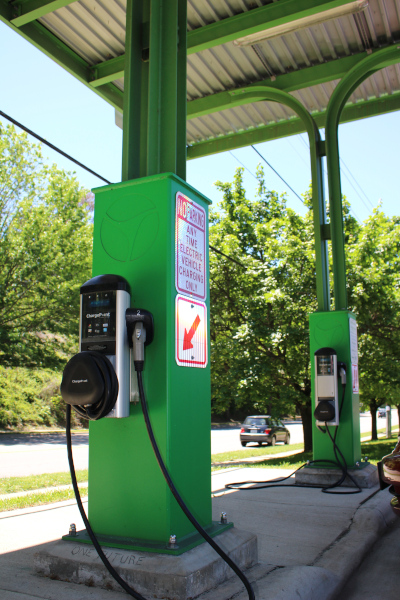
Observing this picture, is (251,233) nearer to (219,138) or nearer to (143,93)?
(219,138)

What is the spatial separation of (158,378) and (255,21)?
18.3ft

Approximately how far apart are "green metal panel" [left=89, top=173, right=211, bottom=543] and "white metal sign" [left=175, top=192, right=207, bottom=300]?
0.26 ft

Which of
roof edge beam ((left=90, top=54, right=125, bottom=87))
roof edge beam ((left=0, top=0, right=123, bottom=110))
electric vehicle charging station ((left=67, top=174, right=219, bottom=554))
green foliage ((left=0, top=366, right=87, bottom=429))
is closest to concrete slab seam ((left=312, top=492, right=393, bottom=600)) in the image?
electric vehicle charging station ((left=67, top=174, right=219, bottom=554))

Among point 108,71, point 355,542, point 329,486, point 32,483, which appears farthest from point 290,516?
point 108,71

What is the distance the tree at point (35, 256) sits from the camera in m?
22.3

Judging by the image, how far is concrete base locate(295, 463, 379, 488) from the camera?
743 cm

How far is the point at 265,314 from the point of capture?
48.7ft

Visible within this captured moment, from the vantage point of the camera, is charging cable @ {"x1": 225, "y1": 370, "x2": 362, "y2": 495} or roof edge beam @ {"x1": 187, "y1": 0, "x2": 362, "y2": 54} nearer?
roof edge beam @ {"x1": 187, "y1": 0, "x2": 362, "y2": 54}

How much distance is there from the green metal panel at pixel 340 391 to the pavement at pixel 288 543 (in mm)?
846

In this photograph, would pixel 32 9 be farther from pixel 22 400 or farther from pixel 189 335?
pixel 22 400

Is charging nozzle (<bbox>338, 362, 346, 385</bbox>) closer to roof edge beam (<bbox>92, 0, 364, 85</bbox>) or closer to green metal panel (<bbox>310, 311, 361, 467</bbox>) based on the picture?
green metal panel (<bbox>310, 311, 361, 467</bbox>)

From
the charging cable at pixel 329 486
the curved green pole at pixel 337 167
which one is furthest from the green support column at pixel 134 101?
the charging cable at pixel 329 486

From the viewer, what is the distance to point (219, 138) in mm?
10016

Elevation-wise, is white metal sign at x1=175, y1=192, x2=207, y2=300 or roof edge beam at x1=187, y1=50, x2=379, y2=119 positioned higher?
roof edge beam at x1=187, y1=50, x2=379, y2=119
